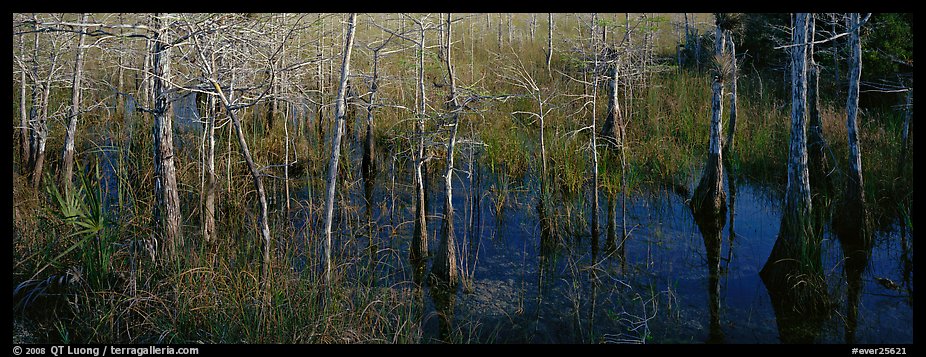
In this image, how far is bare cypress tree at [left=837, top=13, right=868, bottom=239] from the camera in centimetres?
756

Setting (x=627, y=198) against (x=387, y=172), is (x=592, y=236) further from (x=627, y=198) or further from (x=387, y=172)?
(x=387, y=172)

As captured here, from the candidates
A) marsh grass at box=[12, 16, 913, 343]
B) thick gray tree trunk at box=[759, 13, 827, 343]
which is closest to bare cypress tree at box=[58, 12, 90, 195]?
marsh grass at box=[12, 16, 913, 343]

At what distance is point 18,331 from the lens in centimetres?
518

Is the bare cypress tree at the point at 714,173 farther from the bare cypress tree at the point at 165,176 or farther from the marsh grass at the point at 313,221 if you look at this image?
the bare cypress tree at the point at 165,176

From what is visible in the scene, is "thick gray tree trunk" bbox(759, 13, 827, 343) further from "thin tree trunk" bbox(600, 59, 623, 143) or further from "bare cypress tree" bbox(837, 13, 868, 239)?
"thin tree trunk" bbox(600, 59, 623, 143)

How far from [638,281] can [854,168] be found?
10.8ft

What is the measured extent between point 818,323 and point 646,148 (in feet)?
19.1

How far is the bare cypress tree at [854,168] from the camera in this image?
24.8 feet

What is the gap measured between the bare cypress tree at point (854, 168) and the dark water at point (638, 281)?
0.31m

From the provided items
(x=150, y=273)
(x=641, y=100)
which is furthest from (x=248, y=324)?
(x=641, y=100)

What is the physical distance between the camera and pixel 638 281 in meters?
6.73

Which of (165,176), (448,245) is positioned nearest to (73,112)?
(165,176)

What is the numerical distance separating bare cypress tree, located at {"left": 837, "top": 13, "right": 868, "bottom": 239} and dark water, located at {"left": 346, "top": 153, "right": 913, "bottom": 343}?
31cm
